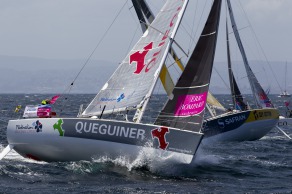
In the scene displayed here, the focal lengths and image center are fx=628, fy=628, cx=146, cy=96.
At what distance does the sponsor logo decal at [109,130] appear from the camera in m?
15.9

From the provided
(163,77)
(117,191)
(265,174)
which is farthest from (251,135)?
(117,191)

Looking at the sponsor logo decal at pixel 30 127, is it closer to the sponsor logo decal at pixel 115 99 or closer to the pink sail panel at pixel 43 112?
the pink sail panel at pixel 43 112

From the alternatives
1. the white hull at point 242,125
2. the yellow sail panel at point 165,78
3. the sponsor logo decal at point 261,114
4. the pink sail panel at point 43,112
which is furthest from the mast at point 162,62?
the sponsor logo decal at point 261,114

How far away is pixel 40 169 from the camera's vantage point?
16.3 m

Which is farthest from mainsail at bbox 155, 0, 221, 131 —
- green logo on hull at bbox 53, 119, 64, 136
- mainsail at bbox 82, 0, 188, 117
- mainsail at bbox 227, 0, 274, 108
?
mainsail at bbox 227, 0, 274, 108

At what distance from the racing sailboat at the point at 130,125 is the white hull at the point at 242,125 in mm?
7438

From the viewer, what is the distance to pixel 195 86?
1708cm

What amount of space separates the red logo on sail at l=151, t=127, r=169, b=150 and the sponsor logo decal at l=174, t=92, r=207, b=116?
48.5 inches

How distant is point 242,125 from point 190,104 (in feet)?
30.4

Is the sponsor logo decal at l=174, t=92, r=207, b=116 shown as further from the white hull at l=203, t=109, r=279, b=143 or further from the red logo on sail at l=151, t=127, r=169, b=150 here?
the white hull at l=203, t=109, r=279, b=143

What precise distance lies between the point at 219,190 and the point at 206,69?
13.3 feet

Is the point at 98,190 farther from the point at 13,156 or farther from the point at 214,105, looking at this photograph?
the point at 214,105

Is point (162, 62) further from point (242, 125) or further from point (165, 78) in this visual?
point (242, 125)

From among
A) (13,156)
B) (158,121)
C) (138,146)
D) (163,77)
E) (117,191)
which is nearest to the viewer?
(117,191)
